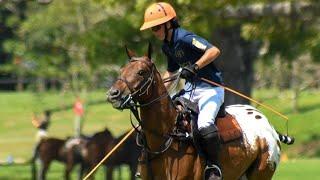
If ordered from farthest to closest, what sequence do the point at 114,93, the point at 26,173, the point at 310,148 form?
the point at 310,148 → the point at 26,173 → the point at 114,93

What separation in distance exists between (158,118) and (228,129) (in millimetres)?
1093

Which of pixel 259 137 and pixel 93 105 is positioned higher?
pixel 259 137

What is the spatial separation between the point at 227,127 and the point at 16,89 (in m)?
61.4

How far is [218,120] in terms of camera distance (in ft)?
33.1

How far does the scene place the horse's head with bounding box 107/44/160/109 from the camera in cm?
846

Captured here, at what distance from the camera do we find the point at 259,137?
1067 centimetres

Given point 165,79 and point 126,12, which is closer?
point 165,79

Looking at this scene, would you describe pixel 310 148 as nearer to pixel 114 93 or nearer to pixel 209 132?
pixel 209 132

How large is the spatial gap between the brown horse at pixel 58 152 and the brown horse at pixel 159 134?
1009 cm

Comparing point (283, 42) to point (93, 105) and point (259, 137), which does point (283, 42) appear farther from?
point (93, 105)

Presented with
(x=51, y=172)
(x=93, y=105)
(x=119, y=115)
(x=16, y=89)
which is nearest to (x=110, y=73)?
(x=51, y=172)

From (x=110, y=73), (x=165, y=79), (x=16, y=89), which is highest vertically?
(x=165, y=79)

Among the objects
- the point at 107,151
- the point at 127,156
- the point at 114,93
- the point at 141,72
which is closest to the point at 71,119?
the point at 127,156

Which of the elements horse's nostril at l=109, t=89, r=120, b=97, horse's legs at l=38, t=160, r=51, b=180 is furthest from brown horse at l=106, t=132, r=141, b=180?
horse's nostril at l=109, t=89, r=120, b=97
